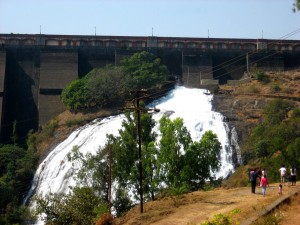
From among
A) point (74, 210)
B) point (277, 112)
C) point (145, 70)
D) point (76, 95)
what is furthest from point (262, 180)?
point (145, 70)

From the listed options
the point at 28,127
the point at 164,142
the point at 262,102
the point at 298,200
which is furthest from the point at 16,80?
the point at 298,200

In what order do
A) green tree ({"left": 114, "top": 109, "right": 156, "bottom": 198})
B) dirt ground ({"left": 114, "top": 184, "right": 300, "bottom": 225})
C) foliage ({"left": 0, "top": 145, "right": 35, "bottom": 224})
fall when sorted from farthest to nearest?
foliage ({"left": 0, "top": 145, "right": 35, "bottom": 224}) → green tree ({"left": 114, "top": 109, "right": 156, "bottom": 198}) → dirt ground ({"left": 114, "top": 184, "right": 300, "bottom": 225})

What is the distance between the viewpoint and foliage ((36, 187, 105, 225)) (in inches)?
799

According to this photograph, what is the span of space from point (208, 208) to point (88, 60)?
123 ft

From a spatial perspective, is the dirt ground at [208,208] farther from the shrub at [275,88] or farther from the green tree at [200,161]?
the shrub at [275,88]

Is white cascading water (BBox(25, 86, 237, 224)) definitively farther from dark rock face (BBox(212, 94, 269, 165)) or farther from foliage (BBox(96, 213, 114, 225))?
foliage (BBox(96, 213, 114, 225))

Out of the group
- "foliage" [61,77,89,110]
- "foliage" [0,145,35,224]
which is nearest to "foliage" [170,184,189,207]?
"foliage" [0,145,35,224]

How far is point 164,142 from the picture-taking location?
2250cm

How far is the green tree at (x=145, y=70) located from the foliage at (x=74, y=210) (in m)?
26.2

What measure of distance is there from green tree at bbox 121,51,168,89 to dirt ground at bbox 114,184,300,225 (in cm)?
2796

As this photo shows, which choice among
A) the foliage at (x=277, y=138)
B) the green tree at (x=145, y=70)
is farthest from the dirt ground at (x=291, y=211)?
the green tree at (x=145, y=70)

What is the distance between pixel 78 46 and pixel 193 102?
14.9 meters

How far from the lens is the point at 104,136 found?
37375 mm

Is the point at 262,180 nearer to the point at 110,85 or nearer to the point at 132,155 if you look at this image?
the point at 132,155
